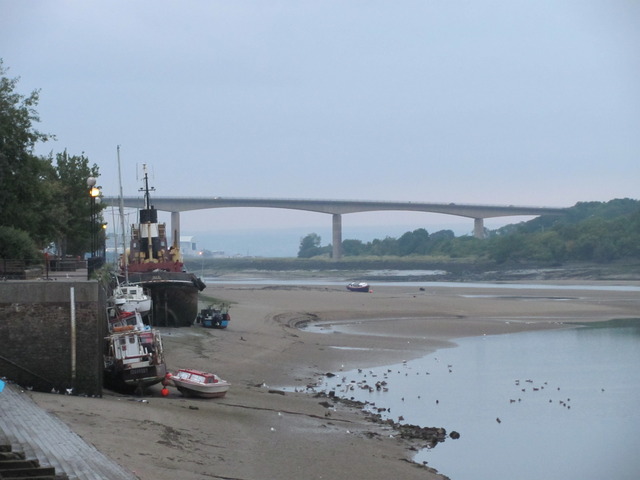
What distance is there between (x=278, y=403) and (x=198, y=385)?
95.7 inches

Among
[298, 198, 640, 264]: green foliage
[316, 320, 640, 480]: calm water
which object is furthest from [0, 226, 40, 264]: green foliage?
[298, 198, 640, 264]: green foliage

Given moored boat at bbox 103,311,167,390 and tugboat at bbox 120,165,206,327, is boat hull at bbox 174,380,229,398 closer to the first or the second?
moored boat at bbox 103,311,167,390

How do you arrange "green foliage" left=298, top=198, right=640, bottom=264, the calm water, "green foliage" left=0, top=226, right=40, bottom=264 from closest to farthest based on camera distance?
the calm water
"green foliage" left=0, top=226, right=40, bottom=264
"green foliage" left=298, top=198, right=640, bottom=264

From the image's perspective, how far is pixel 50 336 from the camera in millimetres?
23906

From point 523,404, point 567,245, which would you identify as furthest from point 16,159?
point 567,245

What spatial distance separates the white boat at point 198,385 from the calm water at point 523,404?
548cm

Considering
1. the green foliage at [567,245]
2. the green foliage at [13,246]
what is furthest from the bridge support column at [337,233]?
the green foliage at [13,246]

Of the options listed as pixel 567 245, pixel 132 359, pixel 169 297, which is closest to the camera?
pixel 132 359

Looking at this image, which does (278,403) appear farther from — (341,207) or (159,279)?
(341,207)

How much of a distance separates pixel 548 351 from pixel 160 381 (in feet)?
77.2

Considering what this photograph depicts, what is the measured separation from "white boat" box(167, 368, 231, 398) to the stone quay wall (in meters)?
2.74

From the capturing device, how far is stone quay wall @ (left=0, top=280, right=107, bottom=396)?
77.7ft

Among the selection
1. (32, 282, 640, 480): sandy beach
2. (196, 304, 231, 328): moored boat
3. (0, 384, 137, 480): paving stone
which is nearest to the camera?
(0, 384, 137, 480): paving stone

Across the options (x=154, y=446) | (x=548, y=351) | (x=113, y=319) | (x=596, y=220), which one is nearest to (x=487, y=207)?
(x=596, y=220)
